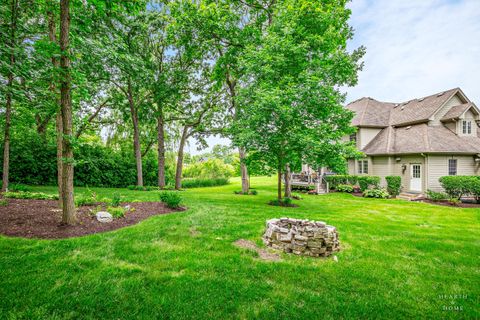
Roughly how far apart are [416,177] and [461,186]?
9.41 ft

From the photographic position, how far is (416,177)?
1560cm

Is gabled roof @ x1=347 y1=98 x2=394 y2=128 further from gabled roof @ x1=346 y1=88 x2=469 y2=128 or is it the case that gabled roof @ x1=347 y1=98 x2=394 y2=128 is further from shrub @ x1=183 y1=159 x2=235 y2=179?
shrub @ x1=183 y1=159 x2=235 y2=179

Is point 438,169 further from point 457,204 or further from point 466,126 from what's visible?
point 466,126

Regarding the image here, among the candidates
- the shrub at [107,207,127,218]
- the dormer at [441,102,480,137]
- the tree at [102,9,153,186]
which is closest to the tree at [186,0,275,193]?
the tree at [102,9,153,186]

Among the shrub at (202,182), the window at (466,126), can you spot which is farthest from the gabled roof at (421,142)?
the shrub at (202,182)

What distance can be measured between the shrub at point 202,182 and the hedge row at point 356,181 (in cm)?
1221

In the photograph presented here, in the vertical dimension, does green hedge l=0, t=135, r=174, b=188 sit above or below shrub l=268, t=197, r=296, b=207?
above

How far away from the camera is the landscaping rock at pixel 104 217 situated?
19.6ft

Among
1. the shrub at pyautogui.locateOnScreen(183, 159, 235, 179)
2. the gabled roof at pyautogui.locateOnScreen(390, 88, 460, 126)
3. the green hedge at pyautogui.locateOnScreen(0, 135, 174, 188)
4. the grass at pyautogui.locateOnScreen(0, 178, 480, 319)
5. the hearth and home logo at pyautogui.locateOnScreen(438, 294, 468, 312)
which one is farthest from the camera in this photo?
the shrub at pyautogui.locateOnScreen(183, 159, 235, 179)

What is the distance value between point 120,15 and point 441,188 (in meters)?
23.4

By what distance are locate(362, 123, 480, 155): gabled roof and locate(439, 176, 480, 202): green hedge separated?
7.16 ft

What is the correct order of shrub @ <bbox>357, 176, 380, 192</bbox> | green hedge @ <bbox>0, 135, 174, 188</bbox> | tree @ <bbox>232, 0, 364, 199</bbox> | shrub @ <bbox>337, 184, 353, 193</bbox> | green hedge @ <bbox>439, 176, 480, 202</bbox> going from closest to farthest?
1. tree @ <bbox>232, 0, 364, 199</bbox>
2. green hedge @ <bbox>439, 176, 480, 202</bbox>
3. green hedge @ <bbox>0, 135, 174, 188</bbox>
4. shrub @ <bbox>357, 176, 380, 192</bbox>
5. shrub @ <bbox>337, 184, 353, 193</bbox>

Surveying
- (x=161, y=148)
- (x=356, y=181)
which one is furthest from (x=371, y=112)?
(x=161, y=148)

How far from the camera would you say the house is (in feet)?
48.4
